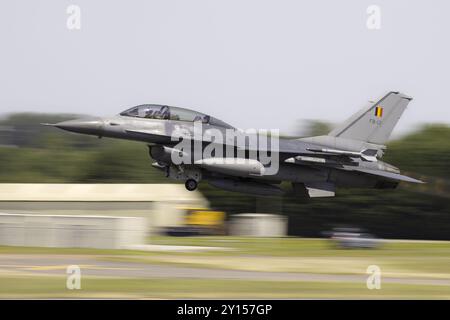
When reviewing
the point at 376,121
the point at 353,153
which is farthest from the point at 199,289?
the point at 376,121

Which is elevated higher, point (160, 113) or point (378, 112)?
point (160, 113)

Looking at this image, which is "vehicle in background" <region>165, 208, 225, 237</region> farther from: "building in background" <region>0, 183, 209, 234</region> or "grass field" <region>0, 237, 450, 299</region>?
"grass field" <region>0, 237, 450, 299</region>

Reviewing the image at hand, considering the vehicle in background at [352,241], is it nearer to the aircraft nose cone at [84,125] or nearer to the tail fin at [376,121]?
the tail fin at [376,121]

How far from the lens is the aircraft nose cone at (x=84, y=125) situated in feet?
83.7

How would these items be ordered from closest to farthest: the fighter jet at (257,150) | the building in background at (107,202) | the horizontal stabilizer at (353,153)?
the fighter jet at (257,150), the horizontal stabilizer at (353,153), the building in background at (107,202)

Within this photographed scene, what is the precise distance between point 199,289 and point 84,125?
8441 mm

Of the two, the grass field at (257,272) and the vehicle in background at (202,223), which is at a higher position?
the grass field at (257,272)

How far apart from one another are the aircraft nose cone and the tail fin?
32.3ft

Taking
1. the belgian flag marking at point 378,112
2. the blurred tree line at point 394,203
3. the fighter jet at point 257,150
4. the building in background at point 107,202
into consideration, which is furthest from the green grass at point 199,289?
the blurred tree line at point 394,203

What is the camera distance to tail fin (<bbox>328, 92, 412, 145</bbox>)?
3014 cm

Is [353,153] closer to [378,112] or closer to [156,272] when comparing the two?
[378,112]

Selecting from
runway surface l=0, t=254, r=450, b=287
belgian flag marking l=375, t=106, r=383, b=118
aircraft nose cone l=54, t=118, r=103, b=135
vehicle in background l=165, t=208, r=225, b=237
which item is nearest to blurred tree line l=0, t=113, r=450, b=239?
vehicle in background l=165, t=208, r=225, b=237

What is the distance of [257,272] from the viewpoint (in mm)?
24562

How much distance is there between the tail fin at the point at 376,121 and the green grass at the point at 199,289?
927 centimetres
